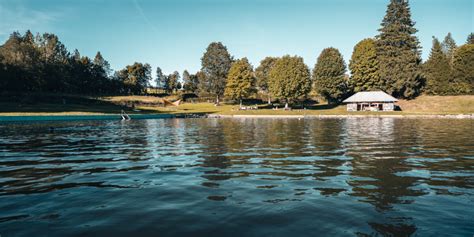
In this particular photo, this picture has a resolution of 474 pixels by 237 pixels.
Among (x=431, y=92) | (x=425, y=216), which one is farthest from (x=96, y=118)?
(x=431, y=92)

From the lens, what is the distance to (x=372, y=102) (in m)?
95.1

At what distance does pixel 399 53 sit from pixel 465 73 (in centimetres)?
2125

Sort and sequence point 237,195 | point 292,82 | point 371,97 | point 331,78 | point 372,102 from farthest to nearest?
1. point 331,78
2. point 292,82
3. point 371,97
4. point 372,102
5. point 237,195

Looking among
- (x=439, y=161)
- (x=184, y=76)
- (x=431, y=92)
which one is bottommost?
(x=439, y=161)

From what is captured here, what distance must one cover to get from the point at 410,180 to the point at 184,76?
562ft

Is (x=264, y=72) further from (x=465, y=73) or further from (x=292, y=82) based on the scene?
(x=465, y=73)

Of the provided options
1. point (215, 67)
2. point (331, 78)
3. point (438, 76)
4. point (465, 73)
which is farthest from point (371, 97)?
point (215, 67)

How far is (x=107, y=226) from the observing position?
7.34 metres

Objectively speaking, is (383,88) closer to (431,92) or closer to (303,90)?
(431,92)

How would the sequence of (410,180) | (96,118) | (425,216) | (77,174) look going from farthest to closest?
(96,118) < (77,174) < (410,180) < (425,216)

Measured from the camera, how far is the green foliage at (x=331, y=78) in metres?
107

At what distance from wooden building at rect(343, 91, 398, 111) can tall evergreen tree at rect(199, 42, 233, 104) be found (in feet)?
155

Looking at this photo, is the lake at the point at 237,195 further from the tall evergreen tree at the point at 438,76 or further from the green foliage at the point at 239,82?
the tall evergreen tree at the point at 438,76

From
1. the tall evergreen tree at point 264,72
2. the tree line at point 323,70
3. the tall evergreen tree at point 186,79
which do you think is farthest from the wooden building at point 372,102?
the tall evergreen tree at point 186,79
